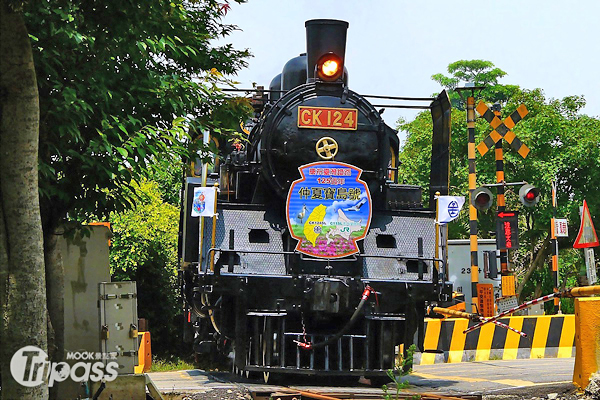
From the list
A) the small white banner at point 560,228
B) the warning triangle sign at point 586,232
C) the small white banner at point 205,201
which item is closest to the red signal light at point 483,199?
the warning triangle sign at point 586,232

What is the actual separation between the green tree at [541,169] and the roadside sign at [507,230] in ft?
37.5

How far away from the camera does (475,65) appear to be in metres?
43.0

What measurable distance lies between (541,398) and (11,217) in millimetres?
5541

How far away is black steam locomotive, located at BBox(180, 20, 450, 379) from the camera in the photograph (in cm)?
1012

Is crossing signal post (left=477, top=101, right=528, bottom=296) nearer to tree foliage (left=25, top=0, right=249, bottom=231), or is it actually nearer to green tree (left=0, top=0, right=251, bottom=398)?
green tree (left=0, top=0, right=251, bottom=398)

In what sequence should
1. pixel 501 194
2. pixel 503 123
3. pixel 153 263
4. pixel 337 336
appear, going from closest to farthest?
pixel 337 336
pixel 503 123
pixel 501 194
pixel 153 263

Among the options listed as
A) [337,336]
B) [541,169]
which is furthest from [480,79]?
[337,336]

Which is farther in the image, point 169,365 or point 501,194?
point 501,194

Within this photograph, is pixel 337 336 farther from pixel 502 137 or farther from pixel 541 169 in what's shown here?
pixel 541 169

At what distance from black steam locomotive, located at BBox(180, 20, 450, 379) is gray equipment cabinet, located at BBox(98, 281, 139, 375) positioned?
1.66 meters

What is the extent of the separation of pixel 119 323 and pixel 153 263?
12.6 m

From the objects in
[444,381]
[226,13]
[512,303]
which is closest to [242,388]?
[444,381]

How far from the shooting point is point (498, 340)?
15812mm

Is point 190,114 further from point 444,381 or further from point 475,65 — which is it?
point 475,65
